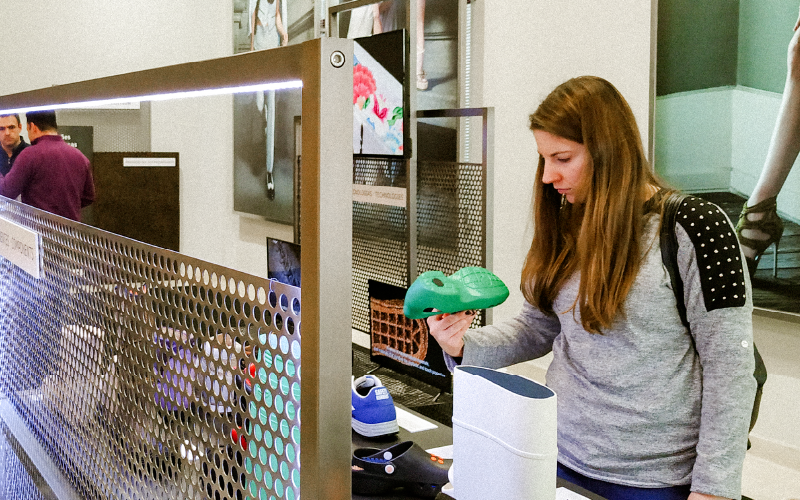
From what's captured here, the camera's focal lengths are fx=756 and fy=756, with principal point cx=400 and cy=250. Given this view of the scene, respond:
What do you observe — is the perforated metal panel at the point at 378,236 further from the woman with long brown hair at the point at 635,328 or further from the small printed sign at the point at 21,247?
the small printed sign at the point at 21,247

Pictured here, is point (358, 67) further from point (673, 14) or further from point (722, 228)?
point (722, 228)

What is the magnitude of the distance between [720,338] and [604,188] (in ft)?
1.19

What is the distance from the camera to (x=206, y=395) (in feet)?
2.06

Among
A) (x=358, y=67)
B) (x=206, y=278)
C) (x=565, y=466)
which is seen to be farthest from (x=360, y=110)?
(x=206, y=278)

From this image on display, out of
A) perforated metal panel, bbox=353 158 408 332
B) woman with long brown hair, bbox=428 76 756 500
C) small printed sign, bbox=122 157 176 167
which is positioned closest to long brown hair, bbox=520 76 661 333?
woman with long brown hair, bbox=428 76 756 500

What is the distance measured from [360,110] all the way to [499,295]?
1.68 metres

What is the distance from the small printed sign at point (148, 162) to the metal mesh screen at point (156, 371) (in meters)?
4.92

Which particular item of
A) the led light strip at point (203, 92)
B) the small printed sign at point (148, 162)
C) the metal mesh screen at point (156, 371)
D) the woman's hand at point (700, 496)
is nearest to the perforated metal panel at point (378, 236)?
the woman's hand at point (700, 496)

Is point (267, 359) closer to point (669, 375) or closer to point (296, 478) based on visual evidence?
point (296, 478)

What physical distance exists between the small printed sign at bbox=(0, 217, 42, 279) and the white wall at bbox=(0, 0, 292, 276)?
191 inches

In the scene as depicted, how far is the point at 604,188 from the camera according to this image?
1.53 meters

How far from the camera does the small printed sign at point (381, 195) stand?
293 centimetres

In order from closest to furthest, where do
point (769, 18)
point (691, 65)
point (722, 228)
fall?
1. point (722, 228)
2. point (769, 18)
3. point (691, 65)

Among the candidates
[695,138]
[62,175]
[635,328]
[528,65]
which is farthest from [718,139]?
[62,175]
